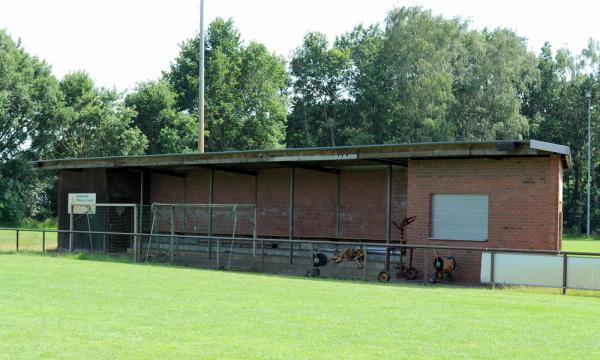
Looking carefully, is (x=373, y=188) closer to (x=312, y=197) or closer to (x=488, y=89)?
(x=312, y=197)

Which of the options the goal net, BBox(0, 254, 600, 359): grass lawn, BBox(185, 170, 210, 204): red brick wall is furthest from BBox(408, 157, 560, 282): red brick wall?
BBox(185, 170, 210, 204): red brick wall

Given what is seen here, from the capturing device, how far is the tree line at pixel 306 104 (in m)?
57.5

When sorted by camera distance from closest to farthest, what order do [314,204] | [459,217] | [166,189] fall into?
[459,217] < [314,204] < [166,189]

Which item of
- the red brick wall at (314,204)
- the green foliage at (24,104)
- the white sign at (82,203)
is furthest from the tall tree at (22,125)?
the red brick wall at (314,204)

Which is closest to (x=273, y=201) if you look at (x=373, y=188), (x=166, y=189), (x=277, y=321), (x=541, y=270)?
(x=373, y=188)

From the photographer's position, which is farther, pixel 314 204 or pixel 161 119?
pixel 161 119

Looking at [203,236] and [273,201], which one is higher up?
[273,201]

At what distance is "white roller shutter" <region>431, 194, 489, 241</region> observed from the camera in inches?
806

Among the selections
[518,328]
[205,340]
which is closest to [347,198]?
[518,328]

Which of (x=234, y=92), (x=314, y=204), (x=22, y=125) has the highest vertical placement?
(x=234, y=92)

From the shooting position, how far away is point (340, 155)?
71.7 ft

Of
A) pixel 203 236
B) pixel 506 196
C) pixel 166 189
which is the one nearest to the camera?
pixel 506 196

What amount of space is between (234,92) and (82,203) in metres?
34.0

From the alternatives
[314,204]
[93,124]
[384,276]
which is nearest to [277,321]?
[384,276]
